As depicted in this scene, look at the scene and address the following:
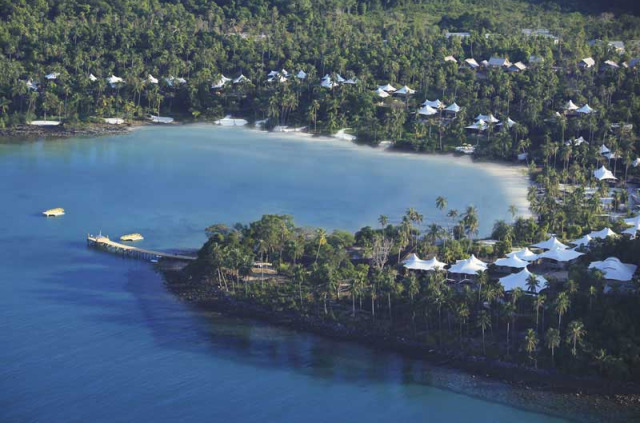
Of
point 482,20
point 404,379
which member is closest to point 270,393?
point 404,379

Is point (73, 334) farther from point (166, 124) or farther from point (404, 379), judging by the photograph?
point (166, 124)

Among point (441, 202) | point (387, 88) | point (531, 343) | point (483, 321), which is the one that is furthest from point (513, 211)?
point (387, 88)

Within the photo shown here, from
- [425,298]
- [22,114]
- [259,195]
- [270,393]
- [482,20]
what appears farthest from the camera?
[482,20]

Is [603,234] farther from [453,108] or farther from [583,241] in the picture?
[453,108]

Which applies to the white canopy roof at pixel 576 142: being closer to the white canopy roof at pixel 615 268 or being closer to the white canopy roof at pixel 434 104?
the white canopy roof at pixel 434 104

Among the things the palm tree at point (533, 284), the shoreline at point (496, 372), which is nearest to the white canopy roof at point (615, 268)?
the palm tree at point (533, 284)

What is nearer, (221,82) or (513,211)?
(513,211)

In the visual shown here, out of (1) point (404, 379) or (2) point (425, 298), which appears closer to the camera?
(1) point (404, 379)

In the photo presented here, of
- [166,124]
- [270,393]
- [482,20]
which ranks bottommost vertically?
[270,393]
